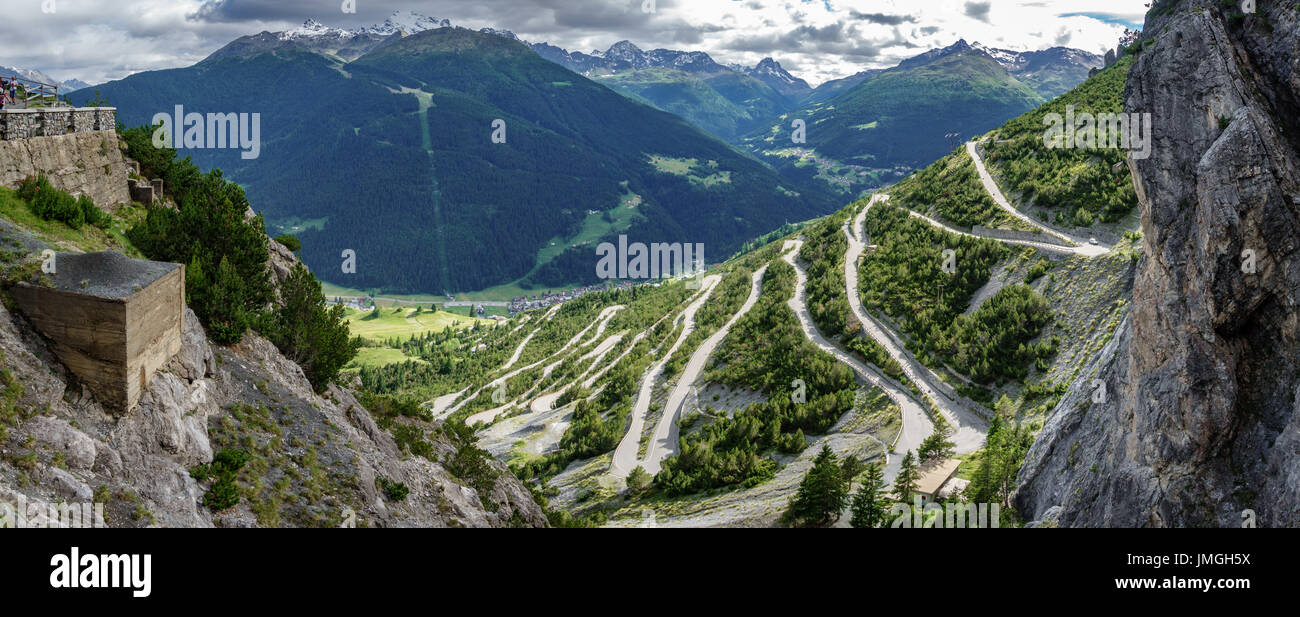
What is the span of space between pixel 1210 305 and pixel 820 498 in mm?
17879

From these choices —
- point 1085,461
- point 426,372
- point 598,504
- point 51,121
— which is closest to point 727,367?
point 598,504

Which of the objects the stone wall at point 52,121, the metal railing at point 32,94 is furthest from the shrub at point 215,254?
the metal railing at point 32,94

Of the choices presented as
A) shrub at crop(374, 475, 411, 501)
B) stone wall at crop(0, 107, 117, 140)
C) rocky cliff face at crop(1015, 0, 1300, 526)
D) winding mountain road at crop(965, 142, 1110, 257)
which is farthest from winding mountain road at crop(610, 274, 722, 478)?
stone wall at crop(0, 107, 117, 140)

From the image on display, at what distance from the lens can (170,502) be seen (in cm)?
1847

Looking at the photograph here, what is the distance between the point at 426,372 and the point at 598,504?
130733mm

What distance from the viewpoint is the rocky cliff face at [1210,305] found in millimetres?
23594

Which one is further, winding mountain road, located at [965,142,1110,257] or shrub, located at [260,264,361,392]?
winding mountain road, located at [965,142,1110,257]

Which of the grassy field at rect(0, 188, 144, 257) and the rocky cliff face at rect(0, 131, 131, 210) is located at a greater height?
the rocky cliff face at rect(0, 131, 131, 210)

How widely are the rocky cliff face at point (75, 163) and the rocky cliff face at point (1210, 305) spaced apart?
149 feet

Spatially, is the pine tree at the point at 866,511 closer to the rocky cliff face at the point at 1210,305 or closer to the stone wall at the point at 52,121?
the rocky cliff face at the point at 1210,305

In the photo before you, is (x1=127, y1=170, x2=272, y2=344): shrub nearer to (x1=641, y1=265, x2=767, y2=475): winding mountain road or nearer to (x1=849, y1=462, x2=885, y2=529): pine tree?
(x1=849, y1=462, x2=885, y2=529): pine tree

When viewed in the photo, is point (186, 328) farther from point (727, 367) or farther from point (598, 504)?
point (727, 367)

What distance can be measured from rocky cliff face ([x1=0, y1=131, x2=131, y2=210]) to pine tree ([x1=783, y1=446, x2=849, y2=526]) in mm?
35741

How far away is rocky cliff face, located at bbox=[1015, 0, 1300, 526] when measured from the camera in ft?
77.4
